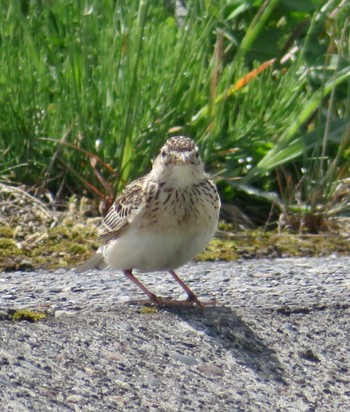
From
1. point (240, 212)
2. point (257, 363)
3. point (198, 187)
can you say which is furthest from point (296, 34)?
point (257, 363)

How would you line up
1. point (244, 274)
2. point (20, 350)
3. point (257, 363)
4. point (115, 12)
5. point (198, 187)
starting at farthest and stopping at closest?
point (115, 12)
point (244, 274)
point (198, 187)
point (257, 363)
point (20, 350)

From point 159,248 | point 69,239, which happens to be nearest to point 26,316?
point 159,248

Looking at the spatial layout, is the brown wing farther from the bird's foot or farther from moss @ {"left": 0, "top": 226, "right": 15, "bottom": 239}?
moss @ {"left": 0, "top": 226, "right": 15, "bottom": 239}

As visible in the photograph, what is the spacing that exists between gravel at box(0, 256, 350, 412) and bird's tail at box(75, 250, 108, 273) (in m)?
0.10

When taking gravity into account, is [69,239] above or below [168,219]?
below

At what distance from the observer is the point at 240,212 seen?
761cm

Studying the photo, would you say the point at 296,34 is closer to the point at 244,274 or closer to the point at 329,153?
the point at 329,153

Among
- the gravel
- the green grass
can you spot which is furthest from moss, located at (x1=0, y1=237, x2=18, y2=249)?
the gravel

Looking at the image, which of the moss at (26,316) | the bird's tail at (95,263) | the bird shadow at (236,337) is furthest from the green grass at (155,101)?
the moss at (26,316)

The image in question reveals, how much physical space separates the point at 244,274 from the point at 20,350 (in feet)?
6.19

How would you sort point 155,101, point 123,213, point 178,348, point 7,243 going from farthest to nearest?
point 155,101
point 7,243
point 123,213
point 178,348

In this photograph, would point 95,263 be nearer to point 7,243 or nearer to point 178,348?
point 7,243

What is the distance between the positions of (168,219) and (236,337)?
62cm

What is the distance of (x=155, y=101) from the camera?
7.30m
